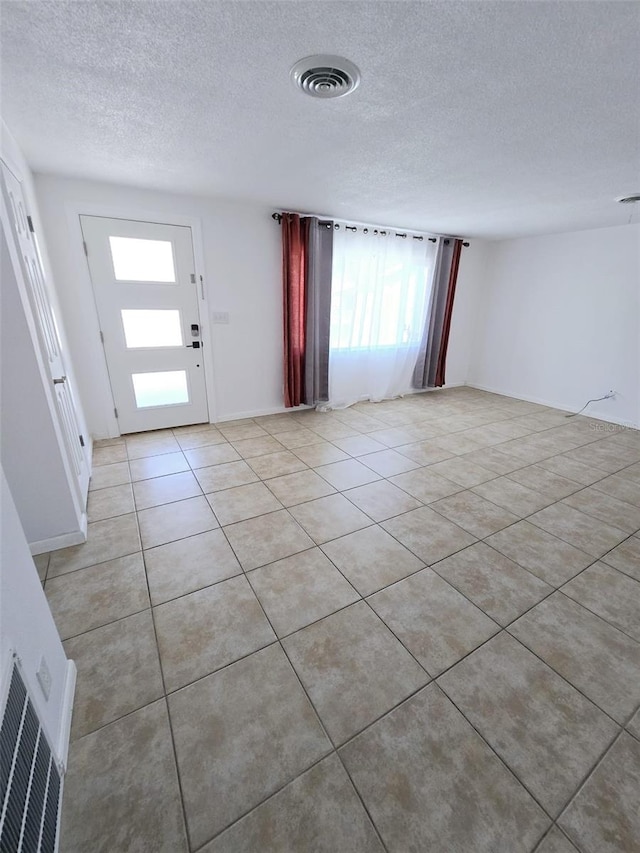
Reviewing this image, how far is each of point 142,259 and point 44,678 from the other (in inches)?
129

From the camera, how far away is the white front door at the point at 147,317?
3.11 metres

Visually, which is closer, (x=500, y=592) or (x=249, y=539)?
(x=500, y=592)

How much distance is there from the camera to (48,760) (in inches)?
37.5

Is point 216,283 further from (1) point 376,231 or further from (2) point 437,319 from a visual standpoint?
(2) point 437,319

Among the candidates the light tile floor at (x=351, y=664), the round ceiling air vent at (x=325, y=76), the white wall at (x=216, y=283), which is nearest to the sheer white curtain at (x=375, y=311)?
the white wall at (x=216, y=283)

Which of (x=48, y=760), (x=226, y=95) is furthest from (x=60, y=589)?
(x=226, y=95)

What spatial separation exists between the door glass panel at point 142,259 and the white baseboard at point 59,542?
2306 mm

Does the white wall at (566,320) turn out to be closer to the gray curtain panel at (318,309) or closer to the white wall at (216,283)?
the gray curtain panel at (318,309)

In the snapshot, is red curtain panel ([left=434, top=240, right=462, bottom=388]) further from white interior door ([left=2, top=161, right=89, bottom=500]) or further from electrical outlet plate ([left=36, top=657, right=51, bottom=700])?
electrical outlet plate ([left=36, top=657, right=51, bottom=700])

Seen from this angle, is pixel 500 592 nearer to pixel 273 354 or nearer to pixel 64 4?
pixel 64 4

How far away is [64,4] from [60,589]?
231 centimetres

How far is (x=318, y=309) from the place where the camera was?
405 cm

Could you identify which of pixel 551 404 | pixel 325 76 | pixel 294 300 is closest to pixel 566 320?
pixel 551 404

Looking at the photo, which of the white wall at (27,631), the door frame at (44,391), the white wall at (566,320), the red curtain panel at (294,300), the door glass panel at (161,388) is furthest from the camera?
the white wall at (566,320)
